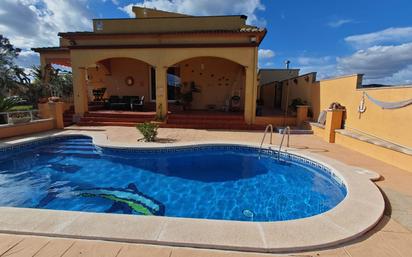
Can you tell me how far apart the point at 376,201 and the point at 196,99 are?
1252 cm

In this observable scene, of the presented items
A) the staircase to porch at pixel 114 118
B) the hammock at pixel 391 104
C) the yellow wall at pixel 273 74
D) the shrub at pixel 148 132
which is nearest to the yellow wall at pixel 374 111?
the hammock at pixel 391 104

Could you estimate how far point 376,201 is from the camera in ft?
12.7

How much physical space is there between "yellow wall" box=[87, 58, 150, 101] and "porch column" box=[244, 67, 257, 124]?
757 centimetres

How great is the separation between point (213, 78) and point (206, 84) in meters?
0.63

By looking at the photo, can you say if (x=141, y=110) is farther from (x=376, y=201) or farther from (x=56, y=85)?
(x=376, y=201)

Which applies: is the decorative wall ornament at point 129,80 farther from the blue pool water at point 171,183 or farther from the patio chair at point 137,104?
the blue pool water at point 171,183

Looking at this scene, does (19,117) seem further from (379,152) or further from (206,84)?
(379,152)

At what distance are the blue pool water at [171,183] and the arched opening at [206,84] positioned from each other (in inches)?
278

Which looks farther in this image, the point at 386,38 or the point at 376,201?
the point at 386,38

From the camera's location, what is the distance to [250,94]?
11680 mm

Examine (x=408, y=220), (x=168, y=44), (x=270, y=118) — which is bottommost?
(x=408, y=220)

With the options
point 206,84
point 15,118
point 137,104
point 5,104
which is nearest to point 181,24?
point 206,84

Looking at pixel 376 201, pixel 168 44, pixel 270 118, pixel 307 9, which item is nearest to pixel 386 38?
pixel 307 9

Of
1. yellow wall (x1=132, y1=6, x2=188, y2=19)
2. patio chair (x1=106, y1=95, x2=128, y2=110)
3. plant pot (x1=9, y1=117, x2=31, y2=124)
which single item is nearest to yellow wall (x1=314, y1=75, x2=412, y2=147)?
yellow wall (x1=132, y1=6, x2=188, y2=19)
